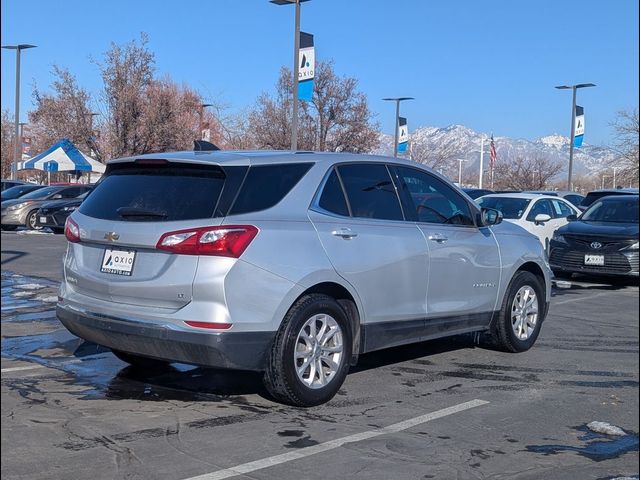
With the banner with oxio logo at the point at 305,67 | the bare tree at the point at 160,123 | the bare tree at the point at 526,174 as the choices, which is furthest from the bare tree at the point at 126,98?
the bare tree at the point at 526,174

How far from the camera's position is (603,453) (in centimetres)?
500

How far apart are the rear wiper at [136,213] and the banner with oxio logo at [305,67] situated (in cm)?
1422

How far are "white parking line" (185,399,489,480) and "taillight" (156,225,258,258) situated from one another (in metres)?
1.31

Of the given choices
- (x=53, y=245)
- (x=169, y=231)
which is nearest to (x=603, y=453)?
(x=169, y=231)

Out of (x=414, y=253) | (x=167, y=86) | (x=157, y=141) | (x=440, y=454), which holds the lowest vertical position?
(x=440, y=454)

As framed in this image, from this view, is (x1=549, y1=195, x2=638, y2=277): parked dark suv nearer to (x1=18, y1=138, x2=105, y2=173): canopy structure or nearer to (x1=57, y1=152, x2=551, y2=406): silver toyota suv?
(x1=57, y1=152, x2=551, y2=406): silver toyota suv

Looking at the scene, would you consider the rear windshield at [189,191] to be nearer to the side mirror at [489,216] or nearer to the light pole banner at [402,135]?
the side mirror at [489,216]

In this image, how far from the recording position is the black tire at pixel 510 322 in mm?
7684

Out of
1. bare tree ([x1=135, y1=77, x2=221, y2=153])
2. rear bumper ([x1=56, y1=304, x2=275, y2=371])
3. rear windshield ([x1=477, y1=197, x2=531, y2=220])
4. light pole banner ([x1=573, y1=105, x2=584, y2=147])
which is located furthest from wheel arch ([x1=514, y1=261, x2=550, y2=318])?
light pole banner ([x1=573, y1=105, x2=584, y2=147])

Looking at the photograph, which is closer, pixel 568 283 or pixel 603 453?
pixel 603 453

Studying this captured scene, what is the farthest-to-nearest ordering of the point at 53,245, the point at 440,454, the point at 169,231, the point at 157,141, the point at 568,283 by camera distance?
the point at 157,141
the point at 53,245
the point at 568,283
the point at 169,231
the point at 440,454

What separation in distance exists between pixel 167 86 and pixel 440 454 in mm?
34486

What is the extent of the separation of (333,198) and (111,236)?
165 centimetres

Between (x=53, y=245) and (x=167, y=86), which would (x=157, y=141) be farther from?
(x=53, y=245)
